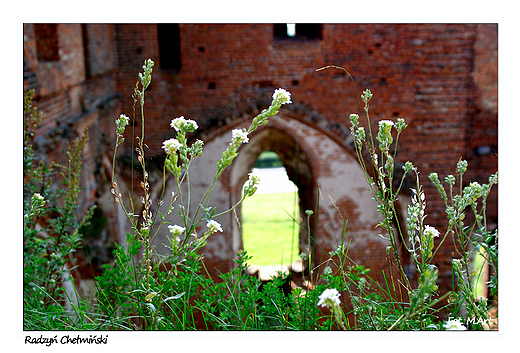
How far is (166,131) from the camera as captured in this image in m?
4.95

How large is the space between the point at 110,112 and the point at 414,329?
4306 mm

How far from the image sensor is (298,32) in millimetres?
4957

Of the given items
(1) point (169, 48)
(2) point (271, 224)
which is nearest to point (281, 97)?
(1) point (169, 48)

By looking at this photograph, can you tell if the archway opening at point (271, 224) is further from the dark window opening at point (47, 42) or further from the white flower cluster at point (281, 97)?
the white flower cluster at point (281, 97)

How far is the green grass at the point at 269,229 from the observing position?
788 cm

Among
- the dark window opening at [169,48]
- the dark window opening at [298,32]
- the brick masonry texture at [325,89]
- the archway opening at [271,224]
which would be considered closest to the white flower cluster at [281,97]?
the brick masonry texture at [325,89]

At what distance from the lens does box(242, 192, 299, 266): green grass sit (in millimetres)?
7879

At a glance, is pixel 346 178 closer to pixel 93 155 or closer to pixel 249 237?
pixel 93 155

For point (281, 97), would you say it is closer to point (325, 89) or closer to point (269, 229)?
point (325, 89)

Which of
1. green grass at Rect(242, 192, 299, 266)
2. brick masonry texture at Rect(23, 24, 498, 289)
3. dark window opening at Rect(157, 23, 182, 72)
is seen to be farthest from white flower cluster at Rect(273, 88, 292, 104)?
green grass at Rect(242, 192, 299, 266)

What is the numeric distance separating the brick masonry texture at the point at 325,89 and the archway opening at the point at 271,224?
227cm

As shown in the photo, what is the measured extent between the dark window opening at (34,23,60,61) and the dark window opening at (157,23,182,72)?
1364 millimetres

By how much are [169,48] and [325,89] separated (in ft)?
6.34

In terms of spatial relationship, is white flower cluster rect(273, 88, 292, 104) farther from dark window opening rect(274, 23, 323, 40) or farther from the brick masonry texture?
dark window opening rect(274, 23, 323, 40)
